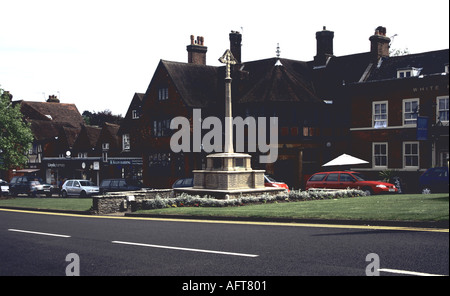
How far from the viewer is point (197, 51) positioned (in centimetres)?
4912

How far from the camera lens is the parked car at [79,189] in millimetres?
41938

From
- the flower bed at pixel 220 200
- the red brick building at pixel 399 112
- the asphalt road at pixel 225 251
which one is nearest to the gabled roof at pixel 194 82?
the red brick building at pixel 399 112

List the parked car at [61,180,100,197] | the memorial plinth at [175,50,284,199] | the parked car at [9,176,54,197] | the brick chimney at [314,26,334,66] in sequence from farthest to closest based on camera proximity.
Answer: the parked car at [9,176,54,197] → the brick chimney at [314,26,334,66] → the parked car at [61,180,100,197] → the memorial plinth at [175,50,284,199]

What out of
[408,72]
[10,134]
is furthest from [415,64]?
[10,134]

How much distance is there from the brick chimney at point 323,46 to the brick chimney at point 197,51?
35.7ft

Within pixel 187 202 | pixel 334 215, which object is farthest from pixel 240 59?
pixel 334 215

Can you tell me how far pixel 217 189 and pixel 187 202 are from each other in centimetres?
243

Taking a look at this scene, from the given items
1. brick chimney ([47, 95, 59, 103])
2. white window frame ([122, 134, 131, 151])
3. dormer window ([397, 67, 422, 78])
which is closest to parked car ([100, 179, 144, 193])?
white window frame ([122, 134, 131, 151])

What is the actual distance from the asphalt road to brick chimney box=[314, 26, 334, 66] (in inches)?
1271

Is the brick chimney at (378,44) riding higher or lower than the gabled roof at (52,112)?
higher

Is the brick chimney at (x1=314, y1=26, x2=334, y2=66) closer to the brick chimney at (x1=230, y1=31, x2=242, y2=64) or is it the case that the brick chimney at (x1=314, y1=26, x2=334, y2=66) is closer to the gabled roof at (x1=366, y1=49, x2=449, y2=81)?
the gabled roof at (x1=366, y1=49, x2=449, y2=81)

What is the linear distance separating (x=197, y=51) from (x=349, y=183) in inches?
1019

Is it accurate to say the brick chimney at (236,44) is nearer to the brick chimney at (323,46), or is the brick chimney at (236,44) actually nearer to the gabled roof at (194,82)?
the gabled roof at (194,82)

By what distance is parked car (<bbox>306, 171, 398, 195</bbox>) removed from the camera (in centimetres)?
2683
